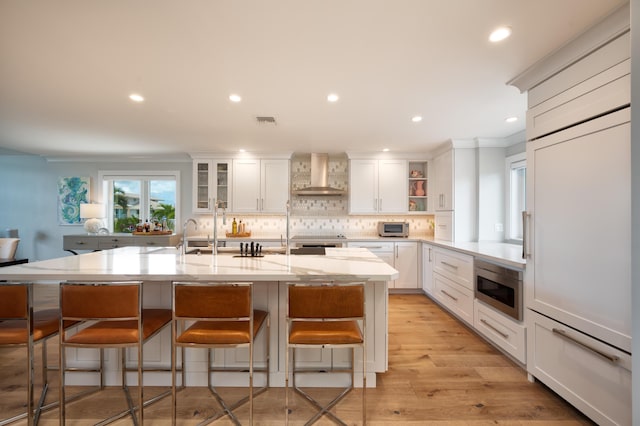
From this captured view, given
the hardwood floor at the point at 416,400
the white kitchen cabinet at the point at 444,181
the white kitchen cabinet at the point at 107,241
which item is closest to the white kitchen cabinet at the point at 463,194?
the white kitchen cabinet at the point at 444,181

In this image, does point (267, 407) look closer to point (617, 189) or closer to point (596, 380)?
point (596, 380)

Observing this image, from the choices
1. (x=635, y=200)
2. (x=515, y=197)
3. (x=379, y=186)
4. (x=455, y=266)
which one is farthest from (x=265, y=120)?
(x=515, y=197)

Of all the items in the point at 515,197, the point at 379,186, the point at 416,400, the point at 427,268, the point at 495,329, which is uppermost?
the point at 379,186

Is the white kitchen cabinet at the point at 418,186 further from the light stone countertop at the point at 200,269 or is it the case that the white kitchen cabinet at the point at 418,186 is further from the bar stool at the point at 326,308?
the bar stool at the point at 326,308

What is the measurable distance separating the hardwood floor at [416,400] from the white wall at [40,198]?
3.53 meters

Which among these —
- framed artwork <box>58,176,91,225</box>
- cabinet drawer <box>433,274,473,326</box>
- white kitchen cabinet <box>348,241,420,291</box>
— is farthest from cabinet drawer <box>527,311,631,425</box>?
framed artwork <box>58,176,91,225</box>

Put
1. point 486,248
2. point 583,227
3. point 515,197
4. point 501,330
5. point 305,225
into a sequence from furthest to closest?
point 305,225 < point 515,197 < point 486,248 < point 501,330 < point 583,227

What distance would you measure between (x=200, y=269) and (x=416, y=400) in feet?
5.56

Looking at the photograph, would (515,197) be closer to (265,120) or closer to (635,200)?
(635,200)

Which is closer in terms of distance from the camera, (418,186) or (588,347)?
(588,347)

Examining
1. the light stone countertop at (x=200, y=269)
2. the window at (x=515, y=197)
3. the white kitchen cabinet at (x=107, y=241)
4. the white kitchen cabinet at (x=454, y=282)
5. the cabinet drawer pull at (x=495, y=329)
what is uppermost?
the window at (x=515, y=197)

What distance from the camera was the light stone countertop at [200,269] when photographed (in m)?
1.76

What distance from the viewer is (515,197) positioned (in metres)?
3.94

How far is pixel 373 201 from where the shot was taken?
5008 millimetres
